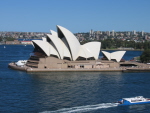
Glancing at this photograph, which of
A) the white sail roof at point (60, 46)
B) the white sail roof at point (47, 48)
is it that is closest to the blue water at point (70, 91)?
the white sail roof at point (47, 48)

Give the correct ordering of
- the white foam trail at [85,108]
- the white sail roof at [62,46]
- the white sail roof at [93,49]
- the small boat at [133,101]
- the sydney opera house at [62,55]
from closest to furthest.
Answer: the white foam trail at [85,108]
the small boat at [133,101]
the sydney opera house at [62,55]
the white sail roof at [62,46]
the white sail roof at [93,49]

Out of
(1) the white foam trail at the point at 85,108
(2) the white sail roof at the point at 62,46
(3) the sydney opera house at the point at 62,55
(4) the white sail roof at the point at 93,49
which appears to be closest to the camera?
(1) the white foam trail at the point at 85,108

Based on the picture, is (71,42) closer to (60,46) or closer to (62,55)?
(60,46)

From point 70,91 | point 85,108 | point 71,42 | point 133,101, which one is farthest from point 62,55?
point 85,108

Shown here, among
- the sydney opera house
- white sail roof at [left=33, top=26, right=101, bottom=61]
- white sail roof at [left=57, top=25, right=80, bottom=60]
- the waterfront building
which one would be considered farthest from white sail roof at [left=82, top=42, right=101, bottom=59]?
white sail roof at [left=57, top=25, right=80, bottom=60]

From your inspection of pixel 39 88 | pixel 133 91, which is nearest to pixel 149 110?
pixel 133 91

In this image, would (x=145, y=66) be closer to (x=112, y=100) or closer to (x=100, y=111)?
(x=112, y=100)

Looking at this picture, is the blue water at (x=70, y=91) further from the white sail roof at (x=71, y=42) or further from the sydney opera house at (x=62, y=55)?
the white sail roof at (x=71, y=42)
